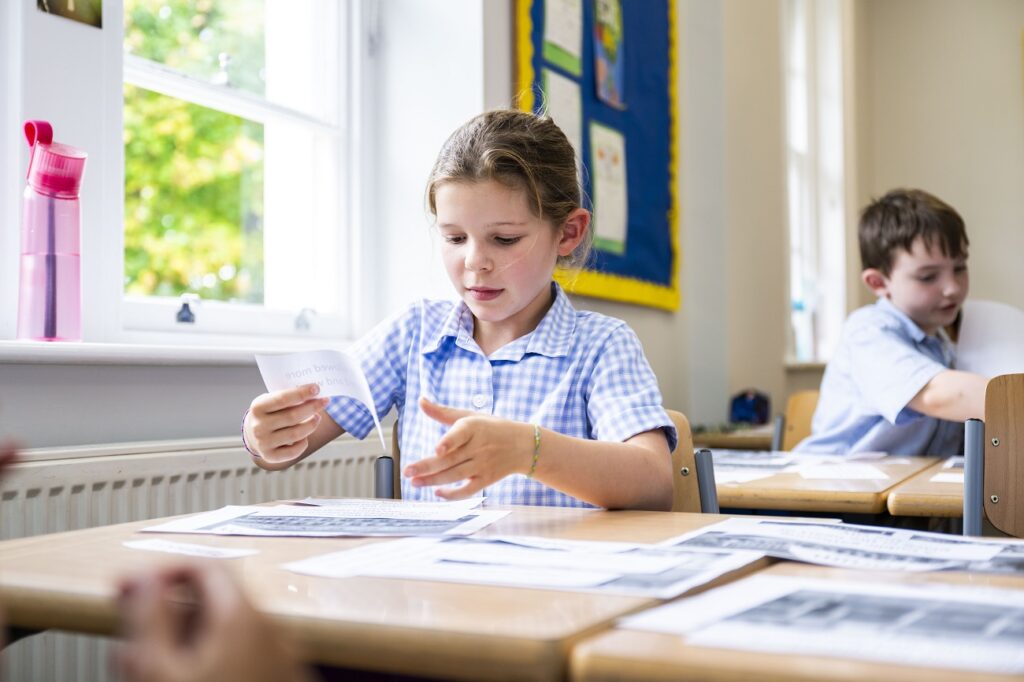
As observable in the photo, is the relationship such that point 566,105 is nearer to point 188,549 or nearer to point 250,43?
point 250,43

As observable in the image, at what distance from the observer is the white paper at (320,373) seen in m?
1.26

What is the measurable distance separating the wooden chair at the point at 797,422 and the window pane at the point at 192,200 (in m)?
1.51

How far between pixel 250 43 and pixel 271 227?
1.26ft

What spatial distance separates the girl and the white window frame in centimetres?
47

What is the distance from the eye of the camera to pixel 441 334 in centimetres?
159

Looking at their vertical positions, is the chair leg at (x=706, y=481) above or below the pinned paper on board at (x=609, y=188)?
below

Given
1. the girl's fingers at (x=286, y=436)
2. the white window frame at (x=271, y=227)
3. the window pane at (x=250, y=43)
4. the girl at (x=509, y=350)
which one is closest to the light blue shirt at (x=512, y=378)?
the girl at (x=509, y=350)

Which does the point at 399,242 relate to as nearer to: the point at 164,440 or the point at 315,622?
the point at 164,440

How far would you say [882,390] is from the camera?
2373 mm

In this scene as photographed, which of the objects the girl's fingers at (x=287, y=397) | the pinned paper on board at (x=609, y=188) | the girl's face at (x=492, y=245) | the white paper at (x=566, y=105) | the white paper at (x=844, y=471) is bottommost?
the white paper at (x=844, y=471)

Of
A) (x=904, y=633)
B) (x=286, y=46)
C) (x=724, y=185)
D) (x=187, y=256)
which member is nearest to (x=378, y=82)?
(x=286, y=46)

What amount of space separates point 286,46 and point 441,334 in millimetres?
1075

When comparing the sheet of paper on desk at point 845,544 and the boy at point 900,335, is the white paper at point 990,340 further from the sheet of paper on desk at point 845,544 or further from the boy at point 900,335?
the sheet of paper on desk at point 845,544

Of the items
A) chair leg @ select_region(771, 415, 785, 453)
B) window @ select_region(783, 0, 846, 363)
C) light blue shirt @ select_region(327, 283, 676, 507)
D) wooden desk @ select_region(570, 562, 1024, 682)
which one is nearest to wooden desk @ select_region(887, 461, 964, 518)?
light blue shirt @ select_region(327, 283, 676, 507)
